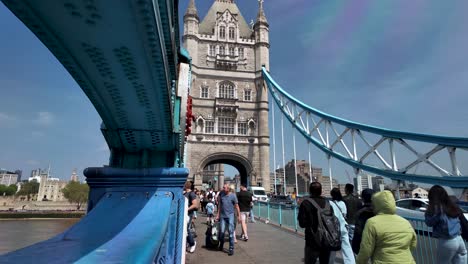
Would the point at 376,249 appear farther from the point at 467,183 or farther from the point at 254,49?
the point at 254,49

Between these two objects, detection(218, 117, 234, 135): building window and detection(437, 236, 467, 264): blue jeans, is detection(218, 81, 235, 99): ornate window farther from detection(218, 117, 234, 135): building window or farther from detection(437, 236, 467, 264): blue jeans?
detection(437, 236, 467, 264): blue jeans

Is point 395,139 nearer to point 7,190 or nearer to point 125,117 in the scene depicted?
point 125,117

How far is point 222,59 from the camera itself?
29.2 metres

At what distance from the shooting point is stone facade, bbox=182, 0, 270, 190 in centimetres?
2708

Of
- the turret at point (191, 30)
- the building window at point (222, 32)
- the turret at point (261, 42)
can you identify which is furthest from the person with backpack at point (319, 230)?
the building window at point (222, 32)

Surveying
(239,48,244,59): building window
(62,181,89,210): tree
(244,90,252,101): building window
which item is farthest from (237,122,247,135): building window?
(62,181,89,210): tree

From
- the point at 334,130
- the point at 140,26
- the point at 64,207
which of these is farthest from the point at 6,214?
the point at 140,26

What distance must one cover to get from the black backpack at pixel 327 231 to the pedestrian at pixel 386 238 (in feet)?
2.15

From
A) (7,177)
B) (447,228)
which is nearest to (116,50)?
(447,228)

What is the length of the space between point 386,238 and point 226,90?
2733cm

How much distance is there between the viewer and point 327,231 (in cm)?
307

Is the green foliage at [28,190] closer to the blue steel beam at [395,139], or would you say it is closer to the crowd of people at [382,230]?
the blue steel beam at [395,139]

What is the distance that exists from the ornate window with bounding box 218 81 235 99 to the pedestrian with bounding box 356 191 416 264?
26801 millimetres

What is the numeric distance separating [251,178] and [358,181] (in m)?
12.4
